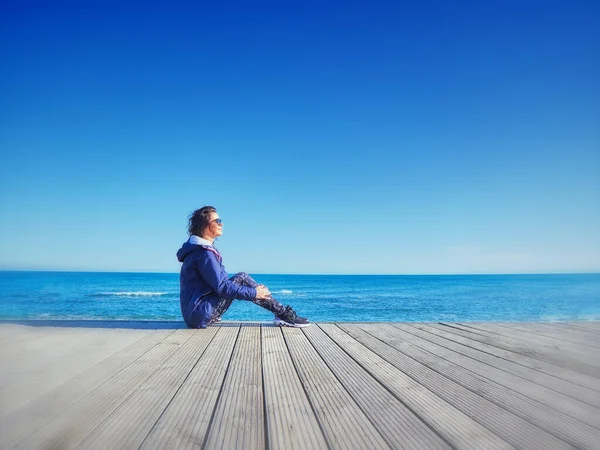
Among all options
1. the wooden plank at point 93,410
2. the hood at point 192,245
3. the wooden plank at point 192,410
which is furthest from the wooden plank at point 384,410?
the hood at point 192,245

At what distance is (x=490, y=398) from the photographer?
6.21ft

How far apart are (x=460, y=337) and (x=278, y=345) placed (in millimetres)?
1988

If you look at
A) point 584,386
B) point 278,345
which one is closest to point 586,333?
point 584,386

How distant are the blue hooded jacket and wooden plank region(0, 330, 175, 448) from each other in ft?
3.42

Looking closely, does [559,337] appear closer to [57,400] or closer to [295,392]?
[295,392]

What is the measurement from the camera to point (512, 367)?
254 centimetres

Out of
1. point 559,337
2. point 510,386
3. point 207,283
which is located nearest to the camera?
point 510,386

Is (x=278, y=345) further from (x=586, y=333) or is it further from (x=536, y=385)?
(x=586, y=333)

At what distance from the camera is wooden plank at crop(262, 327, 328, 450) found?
4.48 feet

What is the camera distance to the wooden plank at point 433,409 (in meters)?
1.40

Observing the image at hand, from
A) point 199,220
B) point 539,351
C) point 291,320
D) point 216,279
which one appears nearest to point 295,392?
point 216,279

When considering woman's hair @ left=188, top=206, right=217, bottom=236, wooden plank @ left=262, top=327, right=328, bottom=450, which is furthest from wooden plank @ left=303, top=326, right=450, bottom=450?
woman's hair @ left=188, top=206, right=217, bottom=236

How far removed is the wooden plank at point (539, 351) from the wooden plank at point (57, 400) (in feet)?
10.5

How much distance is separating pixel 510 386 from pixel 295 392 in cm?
131
